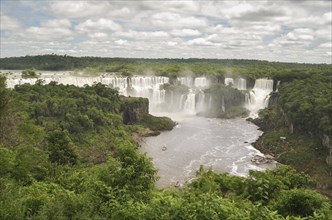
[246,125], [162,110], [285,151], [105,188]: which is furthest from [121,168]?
[162,110]

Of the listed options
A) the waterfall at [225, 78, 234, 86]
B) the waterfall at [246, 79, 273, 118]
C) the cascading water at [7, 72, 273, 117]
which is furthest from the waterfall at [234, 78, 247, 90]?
the cascading water at [7, 72, 273, 117]

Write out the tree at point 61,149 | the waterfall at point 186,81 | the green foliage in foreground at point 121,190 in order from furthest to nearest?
the waterfall at point 186,81 < the tree at point 61,149 < the green foliage in foreground at point 121,190

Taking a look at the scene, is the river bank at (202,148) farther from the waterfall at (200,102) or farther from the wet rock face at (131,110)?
the waterfall at (200,102)

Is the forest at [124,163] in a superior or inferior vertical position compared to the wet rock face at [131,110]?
superior

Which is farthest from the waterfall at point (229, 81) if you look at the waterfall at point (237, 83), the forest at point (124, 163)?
the forest at point (124, 163)

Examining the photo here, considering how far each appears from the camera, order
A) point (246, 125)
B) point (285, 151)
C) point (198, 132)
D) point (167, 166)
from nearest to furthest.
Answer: point (167, 166) < point (285, 151) < point (198, 132) < point (246, 125)

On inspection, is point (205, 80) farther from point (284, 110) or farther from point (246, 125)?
point (284, 110)

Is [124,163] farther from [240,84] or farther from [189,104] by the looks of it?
[240,84]
